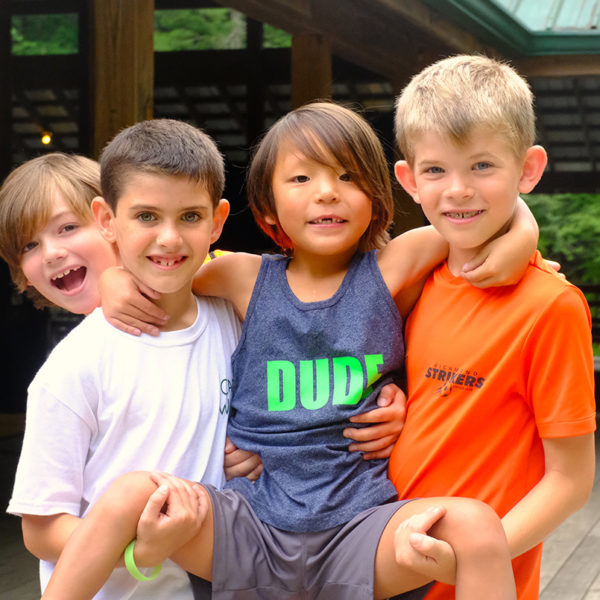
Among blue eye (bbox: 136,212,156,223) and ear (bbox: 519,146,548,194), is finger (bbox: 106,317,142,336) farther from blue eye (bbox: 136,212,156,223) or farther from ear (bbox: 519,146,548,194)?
ear (bbox: 519,146,548,194)

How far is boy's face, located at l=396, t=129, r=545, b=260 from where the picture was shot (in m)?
1.71

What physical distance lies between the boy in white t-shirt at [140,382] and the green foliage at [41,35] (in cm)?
838

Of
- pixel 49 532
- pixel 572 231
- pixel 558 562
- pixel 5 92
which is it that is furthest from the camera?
pixel 572 231

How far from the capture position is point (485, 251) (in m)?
1.76

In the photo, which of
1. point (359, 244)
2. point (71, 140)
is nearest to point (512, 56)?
point (71, 140)

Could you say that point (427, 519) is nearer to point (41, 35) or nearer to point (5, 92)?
point (5, 92)

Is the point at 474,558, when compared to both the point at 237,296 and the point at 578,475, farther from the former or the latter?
the point at 237,296

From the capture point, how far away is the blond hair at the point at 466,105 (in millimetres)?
1716

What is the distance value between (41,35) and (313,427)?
9.29 meters

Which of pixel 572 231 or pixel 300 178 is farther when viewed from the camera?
pixel 572 231

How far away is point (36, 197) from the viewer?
2.27 m

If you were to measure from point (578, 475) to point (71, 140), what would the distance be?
8.82 m

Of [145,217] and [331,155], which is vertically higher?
[331,155]

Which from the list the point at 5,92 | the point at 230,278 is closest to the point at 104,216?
the point at 230,278
